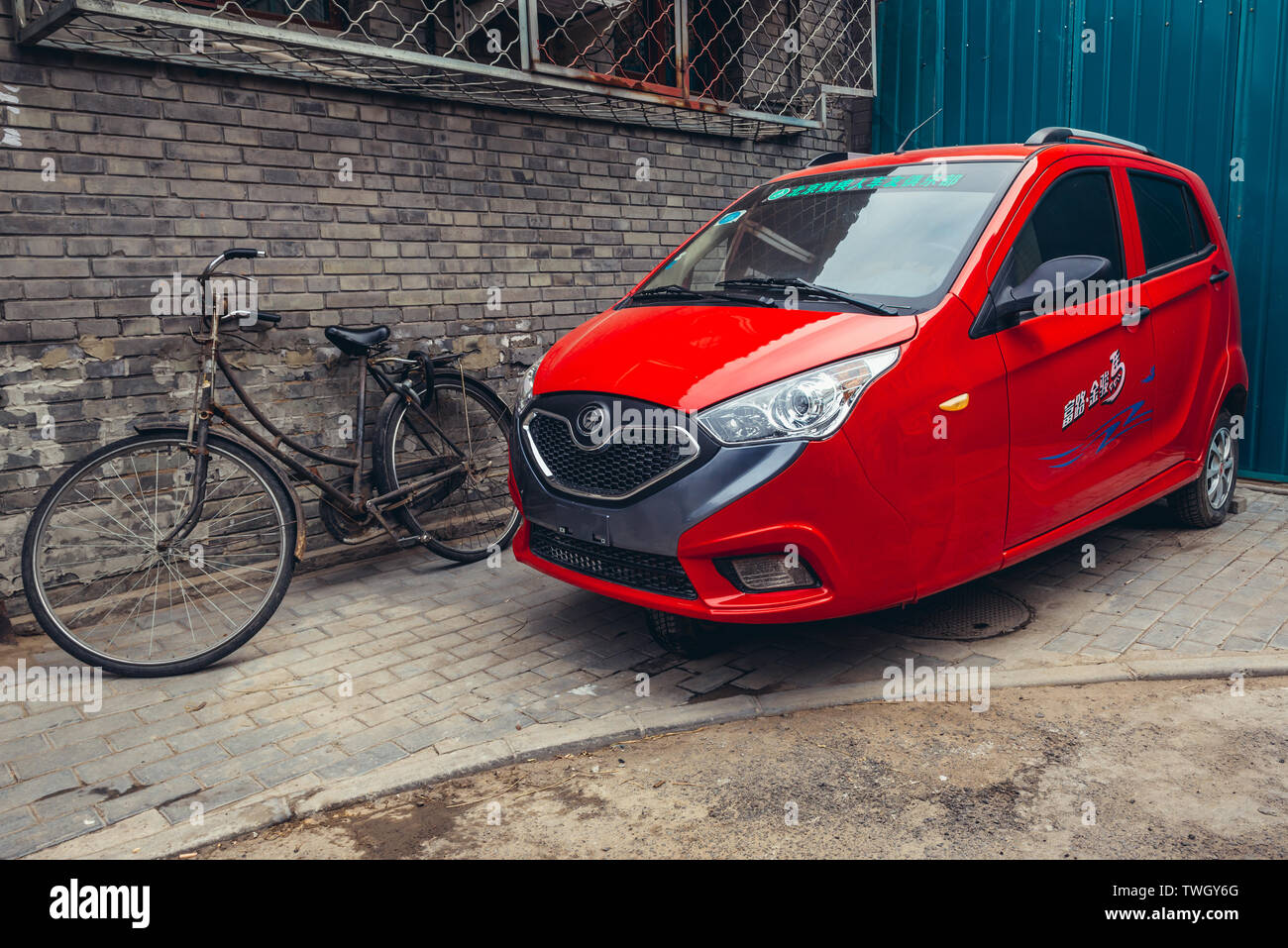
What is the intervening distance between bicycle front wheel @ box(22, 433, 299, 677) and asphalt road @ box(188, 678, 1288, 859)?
5.12ft

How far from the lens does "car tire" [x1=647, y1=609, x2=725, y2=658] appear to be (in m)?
4.15

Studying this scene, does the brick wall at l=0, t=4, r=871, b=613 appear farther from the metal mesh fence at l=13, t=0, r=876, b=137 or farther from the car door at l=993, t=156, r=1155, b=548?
the car door at l=993, t=156, r=1155, b=548

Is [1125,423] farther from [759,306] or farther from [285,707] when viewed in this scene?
[285,707]

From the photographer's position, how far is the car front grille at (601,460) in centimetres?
367

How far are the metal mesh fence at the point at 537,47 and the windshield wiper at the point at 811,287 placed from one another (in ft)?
6.39

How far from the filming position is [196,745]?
3.55 meters

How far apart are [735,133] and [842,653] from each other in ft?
16.0

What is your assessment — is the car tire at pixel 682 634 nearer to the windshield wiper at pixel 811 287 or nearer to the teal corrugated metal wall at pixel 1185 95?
the windshield wiper at pixel 811 287

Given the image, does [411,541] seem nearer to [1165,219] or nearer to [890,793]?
[890,793]

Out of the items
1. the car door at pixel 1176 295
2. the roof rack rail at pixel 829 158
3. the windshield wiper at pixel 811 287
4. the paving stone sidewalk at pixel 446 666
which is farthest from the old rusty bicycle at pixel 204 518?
the car door at pixel 1176 295

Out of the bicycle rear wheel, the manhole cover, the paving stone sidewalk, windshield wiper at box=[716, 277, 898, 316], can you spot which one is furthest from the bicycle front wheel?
the manhole cover

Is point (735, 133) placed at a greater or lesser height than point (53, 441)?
greater
